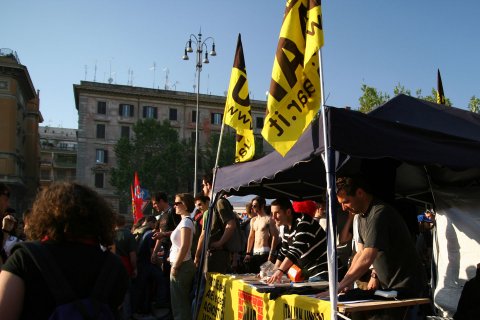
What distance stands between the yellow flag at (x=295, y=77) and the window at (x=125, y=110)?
5610 cm

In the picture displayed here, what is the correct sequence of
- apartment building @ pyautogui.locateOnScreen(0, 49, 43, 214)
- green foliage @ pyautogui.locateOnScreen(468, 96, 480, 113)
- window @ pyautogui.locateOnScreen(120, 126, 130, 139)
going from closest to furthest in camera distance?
green foliage @ pyautogui.locateOnScreen(468, 96, 480, 113) < apartment building @ pyautogui.locateOnScreen(0, 49, 43, 214) < window @ pyautogui.locateOnScreen(120, 126, 130, 139)

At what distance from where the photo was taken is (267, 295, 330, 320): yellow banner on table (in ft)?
13.6

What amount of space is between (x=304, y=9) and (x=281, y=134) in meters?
1.29

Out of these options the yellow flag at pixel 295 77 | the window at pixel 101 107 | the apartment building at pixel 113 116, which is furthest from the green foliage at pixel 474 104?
the window at pixel 101 107

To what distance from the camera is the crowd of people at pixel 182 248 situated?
2.19 metres

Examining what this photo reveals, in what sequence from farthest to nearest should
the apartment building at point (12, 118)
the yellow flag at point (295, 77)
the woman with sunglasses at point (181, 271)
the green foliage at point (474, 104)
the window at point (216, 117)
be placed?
the window at point (216, 117) → the apartment building at point (12, 118) → the green foliage at point (474, 104) → the woman with sunglasses at point (181, 271) → the yellow flag at point (295, 77)

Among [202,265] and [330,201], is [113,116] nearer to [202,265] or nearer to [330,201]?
[202,265]

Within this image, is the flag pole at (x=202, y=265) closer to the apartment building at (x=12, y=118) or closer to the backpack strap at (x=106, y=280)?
the backpack strap at (x=106, y=280)

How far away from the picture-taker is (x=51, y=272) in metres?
2.13

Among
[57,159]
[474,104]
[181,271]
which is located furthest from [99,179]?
[181,271]

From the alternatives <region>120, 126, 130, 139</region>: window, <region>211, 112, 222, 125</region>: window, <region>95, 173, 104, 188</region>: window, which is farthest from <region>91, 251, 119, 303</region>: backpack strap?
<region>211, 112, 222, 125</region>: window

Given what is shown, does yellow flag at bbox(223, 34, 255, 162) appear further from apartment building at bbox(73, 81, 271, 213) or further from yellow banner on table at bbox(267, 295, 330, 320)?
apartment building at bbox(73, 81, 271, 213)

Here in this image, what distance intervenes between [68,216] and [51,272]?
270 mm

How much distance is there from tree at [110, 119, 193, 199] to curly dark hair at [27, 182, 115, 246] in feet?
166
